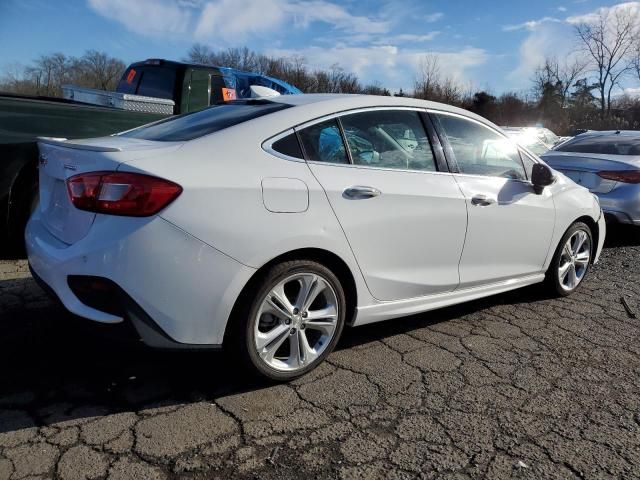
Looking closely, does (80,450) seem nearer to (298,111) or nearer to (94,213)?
(94,213)

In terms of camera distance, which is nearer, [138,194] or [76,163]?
[138,194]

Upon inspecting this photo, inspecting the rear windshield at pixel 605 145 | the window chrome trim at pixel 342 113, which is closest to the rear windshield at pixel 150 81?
the window chrome trim at pixel 342 113

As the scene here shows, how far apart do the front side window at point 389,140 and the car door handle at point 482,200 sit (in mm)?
357

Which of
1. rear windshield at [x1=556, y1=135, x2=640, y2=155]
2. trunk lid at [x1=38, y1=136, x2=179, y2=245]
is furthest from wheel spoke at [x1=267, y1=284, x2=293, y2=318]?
rear windshield at [x1=556, y1=135, x2=640, y2=155]

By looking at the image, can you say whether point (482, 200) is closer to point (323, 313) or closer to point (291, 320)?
point (323, 313)

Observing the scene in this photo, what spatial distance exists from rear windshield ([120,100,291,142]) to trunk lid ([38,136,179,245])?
18cm

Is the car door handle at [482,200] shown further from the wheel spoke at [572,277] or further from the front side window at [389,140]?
the wheel spoke at [572,277]

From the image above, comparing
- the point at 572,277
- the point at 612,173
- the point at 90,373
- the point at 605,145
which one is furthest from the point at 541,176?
the point at 605,145

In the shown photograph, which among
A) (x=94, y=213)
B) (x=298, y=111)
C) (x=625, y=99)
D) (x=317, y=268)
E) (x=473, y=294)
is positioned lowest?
(x=473, y=294)

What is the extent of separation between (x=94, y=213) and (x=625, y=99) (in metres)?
58.0

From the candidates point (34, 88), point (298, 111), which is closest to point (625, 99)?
point (34, 88)

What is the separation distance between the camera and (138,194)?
7.48 ft

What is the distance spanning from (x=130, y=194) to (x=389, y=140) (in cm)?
161

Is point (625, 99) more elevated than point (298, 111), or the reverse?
point (625, 99)
